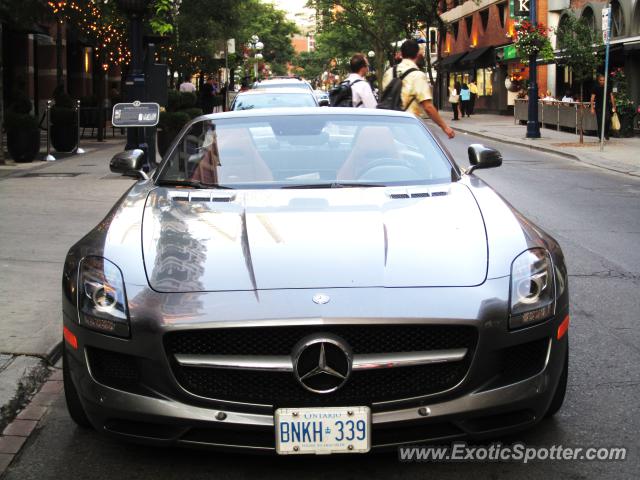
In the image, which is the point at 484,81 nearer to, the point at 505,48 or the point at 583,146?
the point at 505,48

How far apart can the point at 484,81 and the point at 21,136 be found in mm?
41334

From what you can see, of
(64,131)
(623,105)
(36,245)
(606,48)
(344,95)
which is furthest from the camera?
(623,105)

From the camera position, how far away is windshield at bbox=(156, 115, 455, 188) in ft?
16.9

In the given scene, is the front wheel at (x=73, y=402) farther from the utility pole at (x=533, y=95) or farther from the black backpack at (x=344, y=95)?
the utility pole at (x=533, y=95)

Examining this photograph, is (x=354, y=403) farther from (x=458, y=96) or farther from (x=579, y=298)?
(x=458, y=96)

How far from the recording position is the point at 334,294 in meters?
3.59

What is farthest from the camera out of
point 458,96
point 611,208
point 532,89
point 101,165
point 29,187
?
point 458,96

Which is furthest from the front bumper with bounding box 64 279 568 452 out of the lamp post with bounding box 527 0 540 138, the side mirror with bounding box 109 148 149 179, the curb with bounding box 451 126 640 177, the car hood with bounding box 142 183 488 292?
the lamp post with bounding box 527 0 540 138

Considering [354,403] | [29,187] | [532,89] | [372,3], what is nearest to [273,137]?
[354,403]

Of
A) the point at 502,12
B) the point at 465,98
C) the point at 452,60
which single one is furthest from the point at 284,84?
the point at 452,60

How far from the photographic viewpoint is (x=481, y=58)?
2183 inches

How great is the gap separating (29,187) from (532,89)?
57.1 ft

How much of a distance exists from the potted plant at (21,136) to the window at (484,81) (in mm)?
39062

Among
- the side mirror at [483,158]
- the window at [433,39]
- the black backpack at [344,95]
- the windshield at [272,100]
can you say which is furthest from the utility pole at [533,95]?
the window at [433,39]
